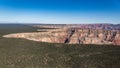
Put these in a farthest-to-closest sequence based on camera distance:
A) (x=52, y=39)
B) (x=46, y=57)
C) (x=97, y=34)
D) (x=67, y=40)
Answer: (x=97, y=34), (x=67, y=40), (x=52, y=39), (x=46, y=57)

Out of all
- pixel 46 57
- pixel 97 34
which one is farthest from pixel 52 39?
pixel 46 57

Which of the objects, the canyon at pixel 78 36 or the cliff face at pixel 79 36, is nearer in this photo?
the canyon at pixel 78 36

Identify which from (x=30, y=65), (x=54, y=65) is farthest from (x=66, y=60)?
(x=30, y=65)

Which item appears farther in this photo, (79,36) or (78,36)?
(79,36)

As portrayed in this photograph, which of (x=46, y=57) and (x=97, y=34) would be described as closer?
(x=46, y=57)

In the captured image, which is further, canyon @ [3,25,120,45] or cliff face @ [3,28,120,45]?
cliff face @ [3,28,120,45]

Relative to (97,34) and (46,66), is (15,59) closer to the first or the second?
(46,66)

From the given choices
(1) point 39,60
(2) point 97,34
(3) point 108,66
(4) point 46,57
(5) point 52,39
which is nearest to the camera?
(3) point 108,66

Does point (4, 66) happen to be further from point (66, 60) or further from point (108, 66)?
point (108, 66)

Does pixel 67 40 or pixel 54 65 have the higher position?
pixel 54 65
